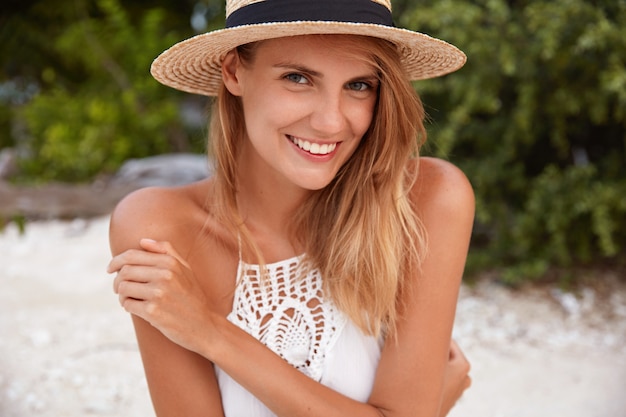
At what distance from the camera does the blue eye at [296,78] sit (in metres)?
1.98

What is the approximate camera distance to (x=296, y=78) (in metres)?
1.98

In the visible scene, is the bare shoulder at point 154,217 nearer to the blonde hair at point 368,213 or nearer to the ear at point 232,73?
the blonde hair at point 368,213

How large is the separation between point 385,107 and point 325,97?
200mm

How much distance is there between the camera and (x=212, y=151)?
2314mm

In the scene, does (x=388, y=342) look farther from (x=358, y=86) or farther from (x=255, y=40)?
(x=255, y=40)

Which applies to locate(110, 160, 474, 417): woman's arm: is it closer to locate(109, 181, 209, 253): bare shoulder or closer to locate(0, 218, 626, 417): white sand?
locate(109, 181, 209, 253): bare shoulder

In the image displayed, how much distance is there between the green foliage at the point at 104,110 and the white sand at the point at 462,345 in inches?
62.6

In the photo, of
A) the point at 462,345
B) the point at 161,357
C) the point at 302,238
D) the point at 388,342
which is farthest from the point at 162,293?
the point at 462,345

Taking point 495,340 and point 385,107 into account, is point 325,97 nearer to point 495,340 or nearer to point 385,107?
point 385,107

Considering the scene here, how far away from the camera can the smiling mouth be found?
2.01 metres

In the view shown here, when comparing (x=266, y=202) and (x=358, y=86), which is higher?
(x=358, y=86)

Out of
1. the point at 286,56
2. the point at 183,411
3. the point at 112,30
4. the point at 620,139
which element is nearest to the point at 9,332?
the point at 183,411

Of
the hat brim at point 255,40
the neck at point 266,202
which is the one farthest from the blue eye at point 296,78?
the neck at point 266,202

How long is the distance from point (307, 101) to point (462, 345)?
2513mm
